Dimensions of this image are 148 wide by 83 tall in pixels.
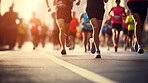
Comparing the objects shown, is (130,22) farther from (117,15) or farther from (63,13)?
(63,13)

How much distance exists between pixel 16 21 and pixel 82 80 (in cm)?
1093

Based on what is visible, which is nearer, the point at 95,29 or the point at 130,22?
the point at 95,29

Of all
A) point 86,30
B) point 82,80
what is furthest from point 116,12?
point 82,80

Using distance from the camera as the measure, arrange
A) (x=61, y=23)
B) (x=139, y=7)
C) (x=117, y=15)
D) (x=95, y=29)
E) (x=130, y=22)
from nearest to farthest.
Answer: (x=95, y=29), (x=139, y=7), (x=61, y=23), (x=117, y=15), (x=130, y=22)

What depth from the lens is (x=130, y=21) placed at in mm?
12641

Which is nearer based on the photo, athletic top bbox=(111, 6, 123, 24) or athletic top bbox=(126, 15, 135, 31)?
athletic top bbox=(111, 6, 123, 24)

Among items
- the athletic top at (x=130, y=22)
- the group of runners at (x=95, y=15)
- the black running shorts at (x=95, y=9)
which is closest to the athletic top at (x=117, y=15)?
the athletic top at (x=130, y=22)

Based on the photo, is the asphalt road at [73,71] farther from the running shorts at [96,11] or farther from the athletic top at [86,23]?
the athletic top at [86,23]

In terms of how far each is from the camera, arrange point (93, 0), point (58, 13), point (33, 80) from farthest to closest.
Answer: point (58, 13)
point (93, 0)
point (33, 80)

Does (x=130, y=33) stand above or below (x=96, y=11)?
below

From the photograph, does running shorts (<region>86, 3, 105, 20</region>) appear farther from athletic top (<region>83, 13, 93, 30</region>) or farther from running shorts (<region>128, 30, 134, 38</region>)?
running shorts (<region>128, 30, 134, 38</region>)

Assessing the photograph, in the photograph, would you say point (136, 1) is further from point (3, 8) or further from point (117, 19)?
point (3, 8)

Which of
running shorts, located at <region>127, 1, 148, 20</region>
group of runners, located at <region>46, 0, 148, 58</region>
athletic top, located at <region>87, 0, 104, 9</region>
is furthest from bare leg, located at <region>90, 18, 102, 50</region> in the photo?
running shorts, located at <region>127, 1, 148, 20</region>

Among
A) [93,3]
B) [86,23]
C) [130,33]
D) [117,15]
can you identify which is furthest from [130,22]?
[93,3]
